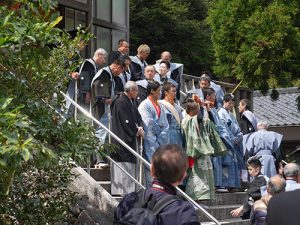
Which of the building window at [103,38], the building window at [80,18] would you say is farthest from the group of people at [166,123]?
the building window at [103,38]

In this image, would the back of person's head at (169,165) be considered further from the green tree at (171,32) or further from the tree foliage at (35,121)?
the green tree at (171,32)

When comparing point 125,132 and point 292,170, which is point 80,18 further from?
point 292,170

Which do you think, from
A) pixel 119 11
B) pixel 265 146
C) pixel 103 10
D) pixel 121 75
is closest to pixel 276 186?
pixel 121 75

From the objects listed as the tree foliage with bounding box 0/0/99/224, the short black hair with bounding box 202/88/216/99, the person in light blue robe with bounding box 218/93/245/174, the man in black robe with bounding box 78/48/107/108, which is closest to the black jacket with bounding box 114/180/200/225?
the tree foliage with bounding box 0/0/99/224

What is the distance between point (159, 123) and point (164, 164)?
18.4 ft

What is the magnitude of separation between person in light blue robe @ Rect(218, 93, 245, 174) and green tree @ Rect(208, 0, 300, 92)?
6.61 feet

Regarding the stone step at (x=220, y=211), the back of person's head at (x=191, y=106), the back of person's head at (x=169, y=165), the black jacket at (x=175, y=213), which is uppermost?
the back of person's head at (x=191, y=106)

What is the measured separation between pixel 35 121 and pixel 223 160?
5.88m

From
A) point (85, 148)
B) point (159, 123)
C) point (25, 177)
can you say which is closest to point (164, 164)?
point (85, 148)

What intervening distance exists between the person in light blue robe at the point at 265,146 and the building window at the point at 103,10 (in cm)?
470

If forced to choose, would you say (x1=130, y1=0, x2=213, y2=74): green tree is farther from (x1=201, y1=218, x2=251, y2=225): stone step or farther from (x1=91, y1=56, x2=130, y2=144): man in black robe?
(x1=201, y1=218, x2=251, y2=225): stone step

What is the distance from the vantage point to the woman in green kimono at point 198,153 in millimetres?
9938

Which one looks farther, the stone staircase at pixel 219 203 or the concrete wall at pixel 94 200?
the stone staircase at pixel 219 203

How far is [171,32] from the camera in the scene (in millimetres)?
30531
